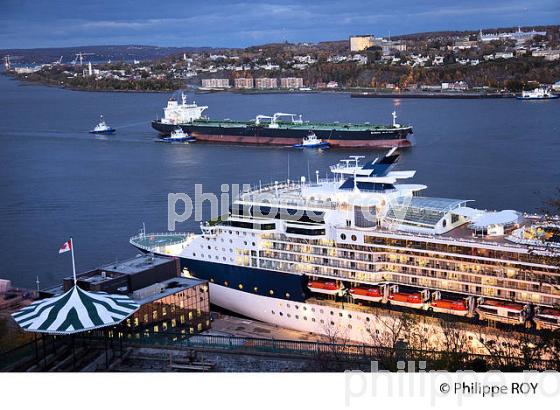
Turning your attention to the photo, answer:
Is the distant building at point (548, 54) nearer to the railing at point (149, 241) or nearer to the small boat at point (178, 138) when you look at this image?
the small boat at point (178, 138)

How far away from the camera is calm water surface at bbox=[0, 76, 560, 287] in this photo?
311 inches

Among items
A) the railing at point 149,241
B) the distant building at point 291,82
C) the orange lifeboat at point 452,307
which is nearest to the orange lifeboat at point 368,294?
the orange lifeboat at point 452,307

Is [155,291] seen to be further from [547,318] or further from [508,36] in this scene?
[508,36]

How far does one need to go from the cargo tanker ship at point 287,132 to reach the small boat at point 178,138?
186mm

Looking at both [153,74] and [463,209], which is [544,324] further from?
[153,74]

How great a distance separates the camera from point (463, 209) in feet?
17.5

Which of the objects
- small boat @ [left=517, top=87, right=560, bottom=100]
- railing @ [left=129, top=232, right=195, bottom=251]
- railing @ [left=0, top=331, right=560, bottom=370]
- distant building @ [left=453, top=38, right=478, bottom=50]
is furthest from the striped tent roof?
distant building @ [left=453, top=38, right=478, bottom=50]

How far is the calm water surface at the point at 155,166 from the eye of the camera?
25.9 ft

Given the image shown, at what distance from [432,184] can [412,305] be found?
498 centimetres

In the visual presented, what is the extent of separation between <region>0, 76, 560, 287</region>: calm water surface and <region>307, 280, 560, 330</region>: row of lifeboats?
251cm

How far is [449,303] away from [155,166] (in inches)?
345

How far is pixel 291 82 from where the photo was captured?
32.7m

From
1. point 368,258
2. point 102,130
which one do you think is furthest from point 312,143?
point 368,258
